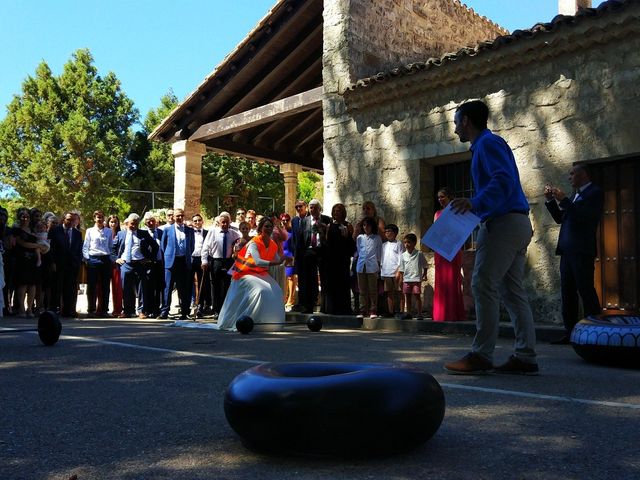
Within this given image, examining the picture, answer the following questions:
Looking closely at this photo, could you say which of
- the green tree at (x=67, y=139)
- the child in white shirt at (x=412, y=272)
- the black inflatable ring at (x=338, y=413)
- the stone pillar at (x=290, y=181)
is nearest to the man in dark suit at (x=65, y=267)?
the child in white shirt at (x=412, y=272)

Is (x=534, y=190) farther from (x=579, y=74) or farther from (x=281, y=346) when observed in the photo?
(x=281, y=346)

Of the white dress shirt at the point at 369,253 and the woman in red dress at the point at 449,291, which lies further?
the white dress shirt at the point at 369,253

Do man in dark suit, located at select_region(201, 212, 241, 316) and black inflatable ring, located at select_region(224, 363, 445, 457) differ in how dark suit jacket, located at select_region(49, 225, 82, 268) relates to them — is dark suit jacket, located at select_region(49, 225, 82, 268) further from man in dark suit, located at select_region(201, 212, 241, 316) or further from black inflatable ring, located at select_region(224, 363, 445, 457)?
black inflatable ring, located at select_region(224, 363, 445, 457)

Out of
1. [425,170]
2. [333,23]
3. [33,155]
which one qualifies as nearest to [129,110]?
[33,155]

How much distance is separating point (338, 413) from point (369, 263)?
7.67 metres

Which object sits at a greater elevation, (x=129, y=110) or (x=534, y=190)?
(x=129, y=110)

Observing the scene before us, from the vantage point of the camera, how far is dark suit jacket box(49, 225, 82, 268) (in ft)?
38.2

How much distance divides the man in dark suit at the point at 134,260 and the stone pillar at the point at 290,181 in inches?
296

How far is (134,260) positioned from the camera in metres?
11.6

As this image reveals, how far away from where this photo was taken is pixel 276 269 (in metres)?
11.8

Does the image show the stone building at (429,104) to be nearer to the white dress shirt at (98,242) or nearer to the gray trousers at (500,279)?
the white dress shirt at (98,242)

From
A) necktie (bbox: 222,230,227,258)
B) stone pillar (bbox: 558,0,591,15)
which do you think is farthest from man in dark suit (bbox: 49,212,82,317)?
stone pillar (bbox: 558,0,591,15)

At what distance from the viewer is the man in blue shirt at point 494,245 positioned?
455cm

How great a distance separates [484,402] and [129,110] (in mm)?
38668
